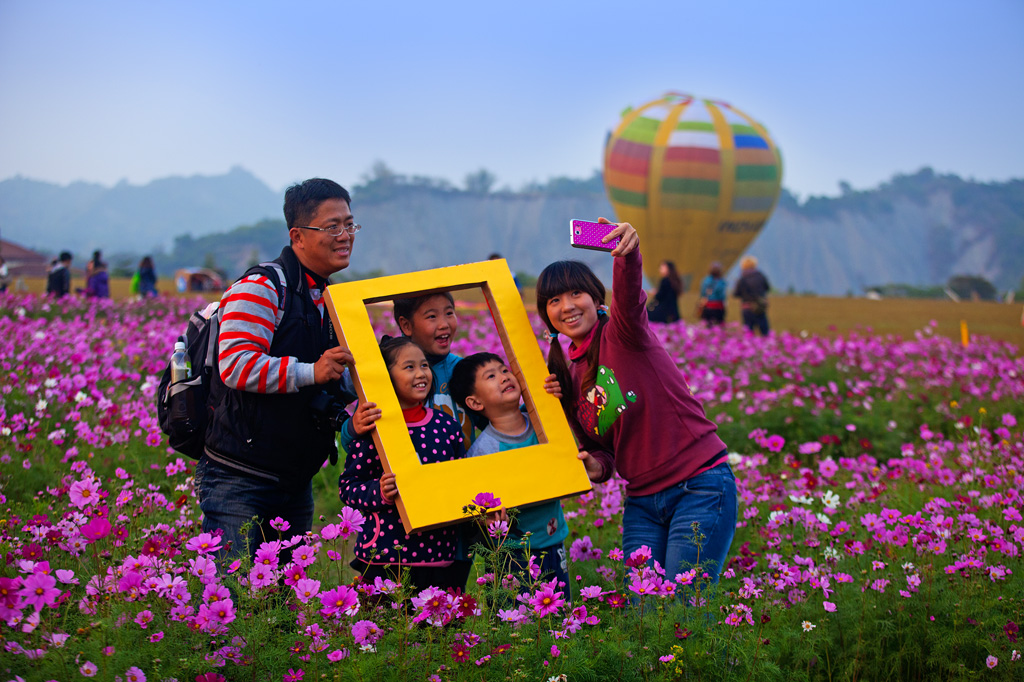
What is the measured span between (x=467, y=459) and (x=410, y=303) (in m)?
0.92

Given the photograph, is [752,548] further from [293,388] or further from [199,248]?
[199,248]

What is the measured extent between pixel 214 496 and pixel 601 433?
5.02 feet

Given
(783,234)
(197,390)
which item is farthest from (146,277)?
(783,234)

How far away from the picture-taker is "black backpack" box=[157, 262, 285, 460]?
3125 millimetres

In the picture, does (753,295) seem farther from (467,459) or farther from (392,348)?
(467,459)

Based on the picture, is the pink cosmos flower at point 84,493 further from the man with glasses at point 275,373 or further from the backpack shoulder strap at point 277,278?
the backpack shoulder strap at point 277,278

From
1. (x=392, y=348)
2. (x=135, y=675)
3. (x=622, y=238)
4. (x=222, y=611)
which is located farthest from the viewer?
(x=392, y=348)

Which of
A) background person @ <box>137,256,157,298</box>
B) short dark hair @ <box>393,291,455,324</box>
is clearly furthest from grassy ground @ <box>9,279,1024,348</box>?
short dark hair @ <box>393,291,455,324</box>

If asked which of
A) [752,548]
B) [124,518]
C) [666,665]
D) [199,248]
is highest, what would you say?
[124,518]

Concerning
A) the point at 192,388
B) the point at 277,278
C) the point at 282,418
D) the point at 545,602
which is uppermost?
the point at 277,278

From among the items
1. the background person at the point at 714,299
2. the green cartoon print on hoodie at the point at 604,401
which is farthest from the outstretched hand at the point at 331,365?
the background person at the point at 714,299

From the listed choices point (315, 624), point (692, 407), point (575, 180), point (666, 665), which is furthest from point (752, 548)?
point (575, 180)

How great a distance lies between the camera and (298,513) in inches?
136

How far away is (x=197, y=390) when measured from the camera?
3.16 m
